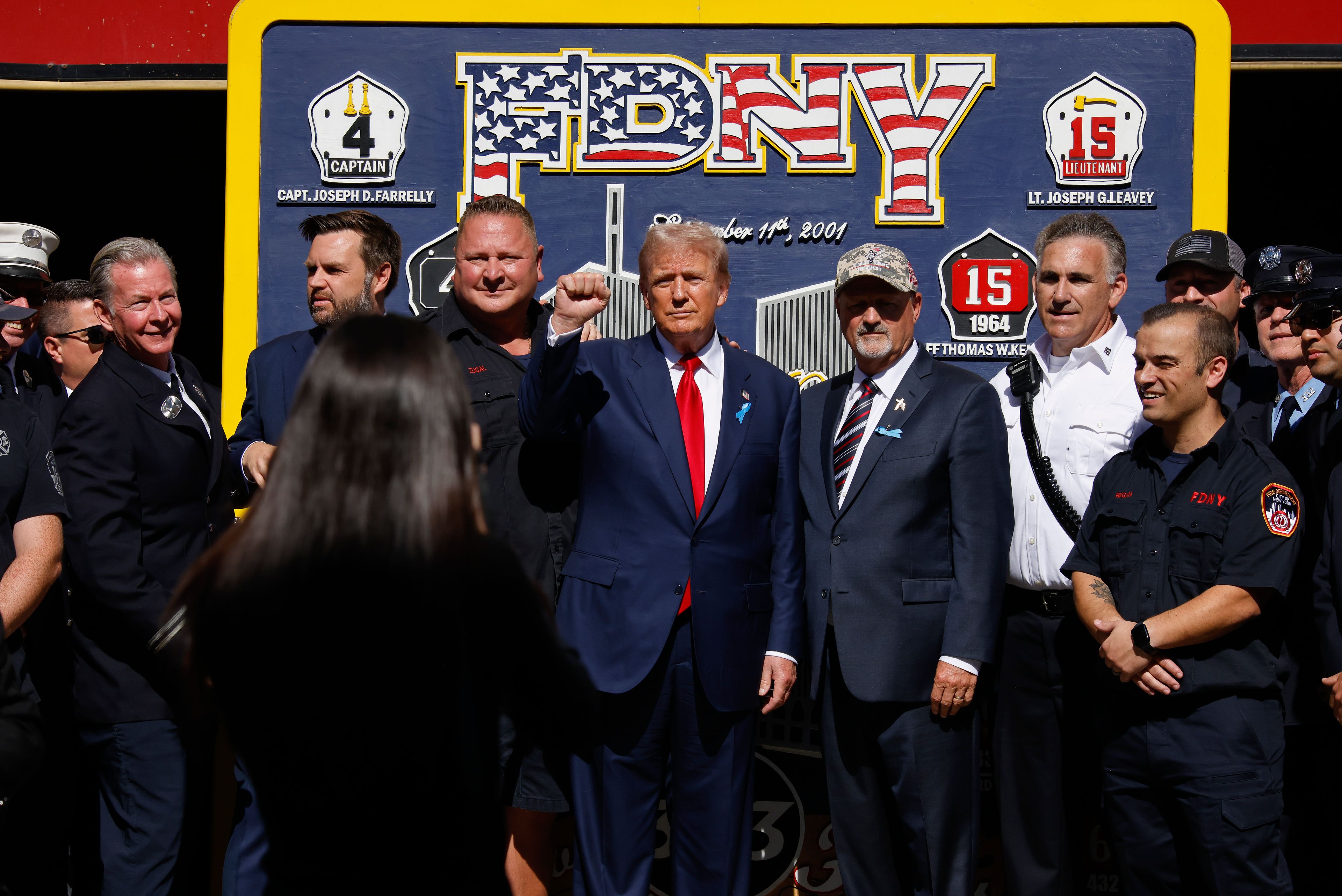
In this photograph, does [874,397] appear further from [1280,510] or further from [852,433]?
[1280,510]

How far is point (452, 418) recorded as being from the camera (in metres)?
1.80

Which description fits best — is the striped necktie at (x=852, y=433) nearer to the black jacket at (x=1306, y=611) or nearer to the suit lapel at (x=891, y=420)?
the suit lapel at (x=891, y=420)

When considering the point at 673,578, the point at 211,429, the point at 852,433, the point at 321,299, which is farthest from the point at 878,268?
the point at 211,429

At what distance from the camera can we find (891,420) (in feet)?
11.4

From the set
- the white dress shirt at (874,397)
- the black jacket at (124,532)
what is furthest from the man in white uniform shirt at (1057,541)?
the black jacket at (124,532)

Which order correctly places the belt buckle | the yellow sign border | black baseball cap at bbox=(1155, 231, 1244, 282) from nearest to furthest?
the belt buckle, black baseball cap at bbox=(1155, 231, 1244, 282), the yellow sign border

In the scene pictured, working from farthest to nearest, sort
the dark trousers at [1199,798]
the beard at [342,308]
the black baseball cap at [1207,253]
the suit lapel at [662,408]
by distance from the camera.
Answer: the black baseball cap at [1207,253] → the beard at [342,308] → the suit lapel at [662,408] → the dark trousers at [1199,798]

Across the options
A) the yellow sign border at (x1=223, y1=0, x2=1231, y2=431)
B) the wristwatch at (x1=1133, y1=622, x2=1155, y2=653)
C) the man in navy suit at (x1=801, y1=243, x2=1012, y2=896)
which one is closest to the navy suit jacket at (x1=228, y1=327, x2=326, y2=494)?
the yellow sign border at (x1=223, y1=0, x2=1231, y2=431)

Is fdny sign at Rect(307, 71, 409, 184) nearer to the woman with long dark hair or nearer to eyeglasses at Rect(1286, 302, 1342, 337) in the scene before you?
the woman with long dark hair

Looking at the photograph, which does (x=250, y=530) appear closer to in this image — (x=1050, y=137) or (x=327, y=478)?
(x=327, y=478)

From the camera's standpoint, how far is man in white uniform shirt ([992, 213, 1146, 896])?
3.55 meters

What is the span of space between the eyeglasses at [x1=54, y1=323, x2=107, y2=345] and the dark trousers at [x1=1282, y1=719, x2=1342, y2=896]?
479 centimetres

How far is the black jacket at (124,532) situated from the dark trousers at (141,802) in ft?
0.24

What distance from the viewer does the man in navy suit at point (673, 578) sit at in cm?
324
